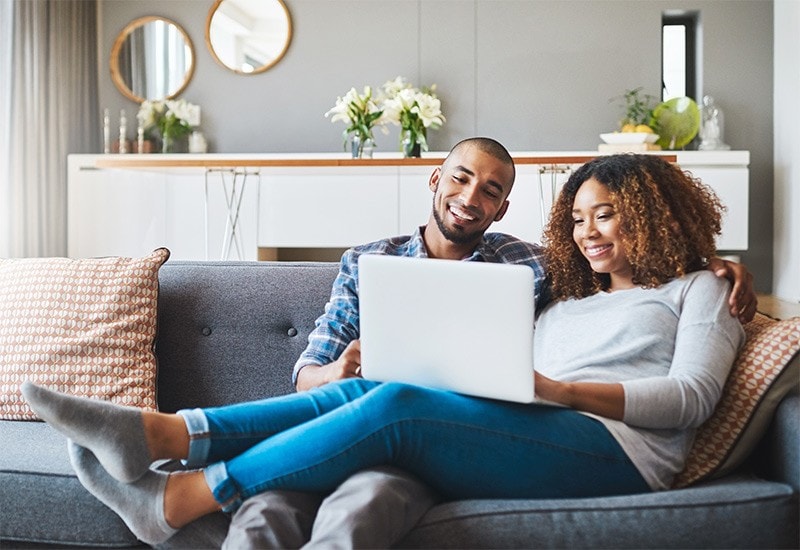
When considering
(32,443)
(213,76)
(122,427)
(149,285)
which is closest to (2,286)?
(149,285)

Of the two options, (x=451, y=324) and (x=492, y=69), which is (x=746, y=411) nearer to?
(x=451, y=324)

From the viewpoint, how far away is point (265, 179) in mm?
4918

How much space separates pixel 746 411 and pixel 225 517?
947mm

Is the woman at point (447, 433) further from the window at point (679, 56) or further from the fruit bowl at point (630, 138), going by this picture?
the window at point (679, 56)

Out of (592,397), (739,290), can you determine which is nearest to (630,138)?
(739,290)

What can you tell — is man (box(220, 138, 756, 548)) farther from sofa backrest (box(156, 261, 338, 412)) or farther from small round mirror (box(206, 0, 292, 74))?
small round mirror (box(206, 0, 292, 74))

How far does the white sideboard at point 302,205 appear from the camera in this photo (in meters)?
4.91

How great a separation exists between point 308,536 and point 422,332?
15.0 inches

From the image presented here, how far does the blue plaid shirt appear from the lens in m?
2.05

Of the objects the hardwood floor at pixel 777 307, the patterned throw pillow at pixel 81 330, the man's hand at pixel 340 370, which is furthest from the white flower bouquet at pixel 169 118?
the man's hand at pixel 340 370

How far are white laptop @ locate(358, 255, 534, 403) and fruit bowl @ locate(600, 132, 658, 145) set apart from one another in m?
3.99

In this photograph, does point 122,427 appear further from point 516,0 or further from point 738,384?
point 516,0

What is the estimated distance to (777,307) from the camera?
4891 mm

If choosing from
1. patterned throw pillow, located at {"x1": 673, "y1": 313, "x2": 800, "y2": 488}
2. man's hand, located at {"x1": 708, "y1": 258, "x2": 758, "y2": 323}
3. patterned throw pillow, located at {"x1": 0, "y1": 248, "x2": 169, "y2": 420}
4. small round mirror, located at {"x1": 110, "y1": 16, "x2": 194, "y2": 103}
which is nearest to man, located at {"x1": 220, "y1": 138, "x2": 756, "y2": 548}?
man's hand, located at {"x1": 708, "y1": 258, "x2": 758, "y2": 323}
